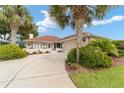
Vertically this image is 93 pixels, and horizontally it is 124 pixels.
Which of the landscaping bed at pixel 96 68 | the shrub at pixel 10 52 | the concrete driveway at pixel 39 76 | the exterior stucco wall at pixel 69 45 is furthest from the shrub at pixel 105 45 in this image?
the shrub at pixel 10 52

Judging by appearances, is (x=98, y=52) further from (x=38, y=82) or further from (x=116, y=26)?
(x=38, y=82)

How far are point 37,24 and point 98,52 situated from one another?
360 centimetres

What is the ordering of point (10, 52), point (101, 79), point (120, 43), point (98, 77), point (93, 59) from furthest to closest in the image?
point (120, 43) → point (10, 52) → point (93, 59) → point (98, 77) → point (101, 79)

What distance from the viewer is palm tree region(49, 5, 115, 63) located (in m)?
9.74

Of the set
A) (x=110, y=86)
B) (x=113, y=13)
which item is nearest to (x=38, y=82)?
(x=110, y=86)

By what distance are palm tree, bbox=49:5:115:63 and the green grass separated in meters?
2.07

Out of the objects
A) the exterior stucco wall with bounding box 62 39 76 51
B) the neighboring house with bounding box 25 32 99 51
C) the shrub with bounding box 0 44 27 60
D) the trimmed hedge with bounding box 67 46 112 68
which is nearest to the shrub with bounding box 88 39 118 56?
the neighboring house with bounding box 25 32 99 51

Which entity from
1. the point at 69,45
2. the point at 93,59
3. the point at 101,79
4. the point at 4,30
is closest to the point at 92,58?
the point at 93,59

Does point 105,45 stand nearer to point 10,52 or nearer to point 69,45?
point 69,45

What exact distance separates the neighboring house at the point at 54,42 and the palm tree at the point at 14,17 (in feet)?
3.97

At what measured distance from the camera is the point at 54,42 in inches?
464

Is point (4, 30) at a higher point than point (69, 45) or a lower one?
higher

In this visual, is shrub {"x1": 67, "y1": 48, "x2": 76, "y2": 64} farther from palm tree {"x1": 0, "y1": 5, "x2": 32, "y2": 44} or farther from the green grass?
palm tree {"x1": 0, "y1": 5, "x2": 32, "y2": 44}

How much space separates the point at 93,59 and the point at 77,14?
8.04 feet
